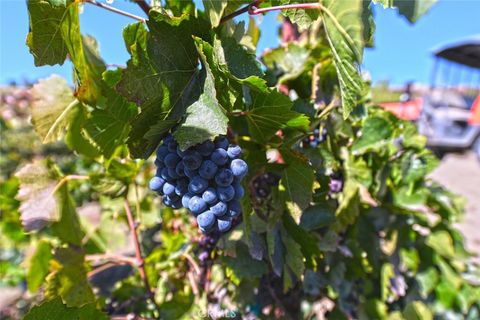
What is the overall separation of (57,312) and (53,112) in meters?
0.46

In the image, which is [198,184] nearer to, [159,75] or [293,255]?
[159,75]

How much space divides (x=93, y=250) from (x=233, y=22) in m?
1.08

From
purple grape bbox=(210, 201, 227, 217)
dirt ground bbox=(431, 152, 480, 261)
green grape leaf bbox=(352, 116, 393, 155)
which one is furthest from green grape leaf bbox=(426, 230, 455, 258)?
dirt ground bbox=(431, 152, 480, 261)

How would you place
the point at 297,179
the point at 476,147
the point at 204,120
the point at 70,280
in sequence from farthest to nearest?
the point at 476,147 < the point at 70,280 < the point at 297,179 < the point at 204,120

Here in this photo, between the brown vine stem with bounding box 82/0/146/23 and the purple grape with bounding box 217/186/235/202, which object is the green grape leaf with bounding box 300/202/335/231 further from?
the brown vine stem with bounding box 82/0/146/23

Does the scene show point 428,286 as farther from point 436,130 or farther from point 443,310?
point 436,130

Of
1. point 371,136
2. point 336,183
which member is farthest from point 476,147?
point 336,183

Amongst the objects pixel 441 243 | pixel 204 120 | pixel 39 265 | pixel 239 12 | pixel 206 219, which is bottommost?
pixel 441 243

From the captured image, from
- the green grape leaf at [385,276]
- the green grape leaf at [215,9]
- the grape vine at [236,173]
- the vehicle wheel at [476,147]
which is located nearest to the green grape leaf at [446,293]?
the grape vine at [236,173]

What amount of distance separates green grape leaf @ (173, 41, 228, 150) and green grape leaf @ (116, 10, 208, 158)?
2 centimetres

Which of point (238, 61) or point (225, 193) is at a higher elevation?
point (238, 61)

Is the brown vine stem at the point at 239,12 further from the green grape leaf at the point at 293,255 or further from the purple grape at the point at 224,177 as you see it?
the green grape leaf at the point at 293,255

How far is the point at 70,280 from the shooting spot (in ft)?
3.45

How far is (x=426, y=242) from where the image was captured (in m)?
1.47
